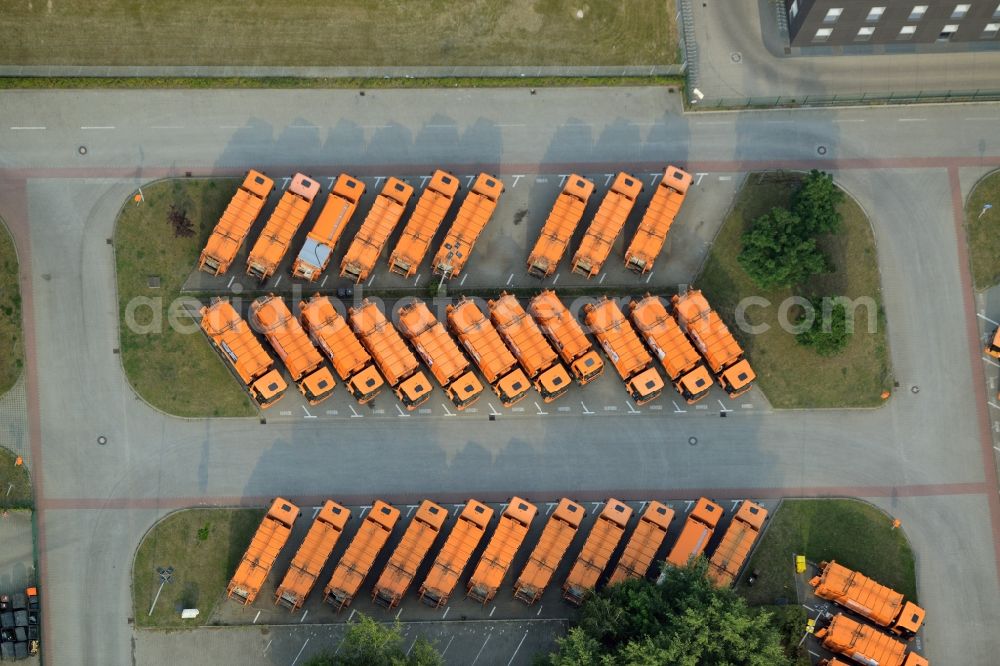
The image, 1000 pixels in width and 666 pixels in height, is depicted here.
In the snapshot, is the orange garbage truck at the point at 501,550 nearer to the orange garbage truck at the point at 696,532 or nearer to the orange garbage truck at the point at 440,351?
the orange garbage truck at the point at 440,351

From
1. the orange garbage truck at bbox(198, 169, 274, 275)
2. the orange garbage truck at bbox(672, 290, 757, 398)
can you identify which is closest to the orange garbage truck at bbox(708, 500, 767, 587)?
the orange garbage truck at bbox(672, 290, 757, 398)

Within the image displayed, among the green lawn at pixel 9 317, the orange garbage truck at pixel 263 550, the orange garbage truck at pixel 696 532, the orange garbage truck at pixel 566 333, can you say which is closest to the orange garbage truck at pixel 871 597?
the orange garbage truck at pixel 696 532

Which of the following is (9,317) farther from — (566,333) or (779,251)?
(779,251)

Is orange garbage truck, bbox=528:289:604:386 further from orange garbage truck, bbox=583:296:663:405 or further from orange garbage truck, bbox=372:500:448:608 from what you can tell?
orange garbage truck, bbox=372:500:448:608

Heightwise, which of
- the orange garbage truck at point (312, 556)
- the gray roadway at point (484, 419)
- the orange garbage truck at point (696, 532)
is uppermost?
the gray roadway at point (484, 419)

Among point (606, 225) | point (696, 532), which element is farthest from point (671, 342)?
point (696, 532)

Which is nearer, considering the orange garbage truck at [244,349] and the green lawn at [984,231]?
the orange garbage truck at [244,349]

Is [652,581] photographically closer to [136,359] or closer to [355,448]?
[355,448]
